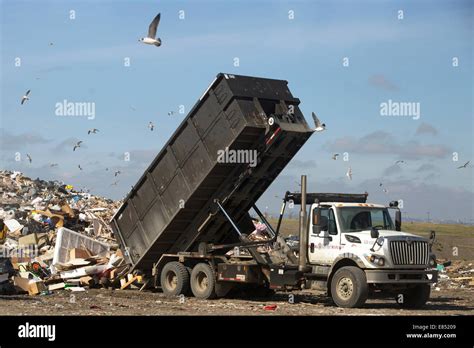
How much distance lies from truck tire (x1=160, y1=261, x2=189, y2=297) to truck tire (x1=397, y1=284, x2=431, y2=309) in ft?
15.6

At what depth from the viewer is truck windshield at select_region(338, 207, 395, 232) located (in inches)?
647

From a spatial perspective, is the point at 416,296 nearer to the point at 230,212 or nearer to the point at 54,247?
the point at 230,212

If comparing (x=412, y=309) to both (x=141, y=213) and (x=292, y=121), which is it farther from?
(x=141, y=213)

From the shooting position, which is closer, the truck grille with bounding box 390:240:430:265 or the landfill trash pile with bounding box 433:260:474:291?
the truck grille with bounding box 390:240:430:265

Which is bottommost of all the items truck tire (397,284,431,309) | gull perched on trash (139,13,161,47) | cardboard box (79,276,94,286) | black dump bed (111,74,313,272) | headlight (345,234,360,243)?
truck tire (397,284,431,309)

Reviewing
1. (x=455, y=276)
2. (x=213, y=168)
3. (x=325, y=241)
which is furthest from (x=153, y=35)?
(x=455, y=276)

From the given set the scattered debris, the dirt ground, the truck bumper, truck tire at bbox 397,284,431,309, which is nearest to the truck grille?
the truck bumper

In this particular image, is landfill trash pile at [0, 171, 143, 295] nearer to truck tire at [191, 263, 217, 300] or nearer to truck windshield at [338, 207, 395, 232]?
truck tire at [191, 263, 217, 300]

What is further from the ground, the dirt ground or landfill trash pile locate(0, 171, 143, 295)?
landfill trash pile locate(0, 171, 143, 295)

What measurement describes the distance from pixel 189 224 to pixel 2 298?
167 inches

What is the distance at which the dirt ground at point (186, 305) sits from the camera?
48.6 feet

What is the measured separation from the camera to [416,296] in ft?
54.9
